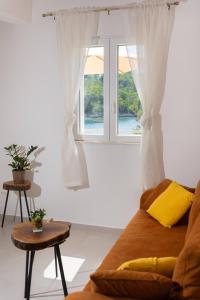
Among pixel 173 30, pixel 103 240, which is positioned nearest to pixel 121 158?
pixel 103 240

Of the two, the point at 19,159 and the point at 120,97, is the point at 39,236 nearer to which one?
the point at 19,159

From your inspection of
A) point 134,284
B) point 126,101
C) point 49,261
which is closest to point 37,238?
point 49,261

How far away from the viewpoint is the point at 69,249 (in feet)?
11.9

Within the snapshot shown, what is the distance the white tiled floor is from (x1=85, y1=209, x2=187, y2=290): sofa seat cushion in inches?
23.0

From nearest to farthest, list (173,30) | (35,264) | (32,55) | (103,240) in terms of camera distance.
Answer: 1. (35,264)
2. (173,30)
3. (103,240)
4. (32,55)

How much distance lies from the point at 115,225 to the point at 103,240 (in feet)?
0.93

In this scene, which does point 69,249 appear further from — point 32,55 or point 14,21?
point 14,21

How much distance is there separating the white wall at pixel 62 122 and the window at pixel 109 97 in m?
0.15

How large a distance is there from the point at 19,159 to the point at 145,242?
2.02 m


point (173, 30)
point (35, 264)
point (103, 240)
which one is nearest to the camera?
point (35, 264)

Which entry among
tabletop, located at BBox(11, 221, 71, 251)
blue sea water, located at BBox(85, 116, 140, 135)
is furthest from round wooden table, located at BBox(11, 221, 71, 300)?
blue sea water, located at BBox(85, 116, 140, 135)

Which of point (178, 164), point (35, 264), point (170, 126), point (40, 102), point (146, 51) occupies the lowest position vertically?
point (35, 264)

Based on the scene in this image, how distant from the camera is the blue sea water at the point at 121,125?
398 centimetres

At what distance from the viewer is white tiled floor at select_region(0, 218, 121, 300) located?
282 cm
